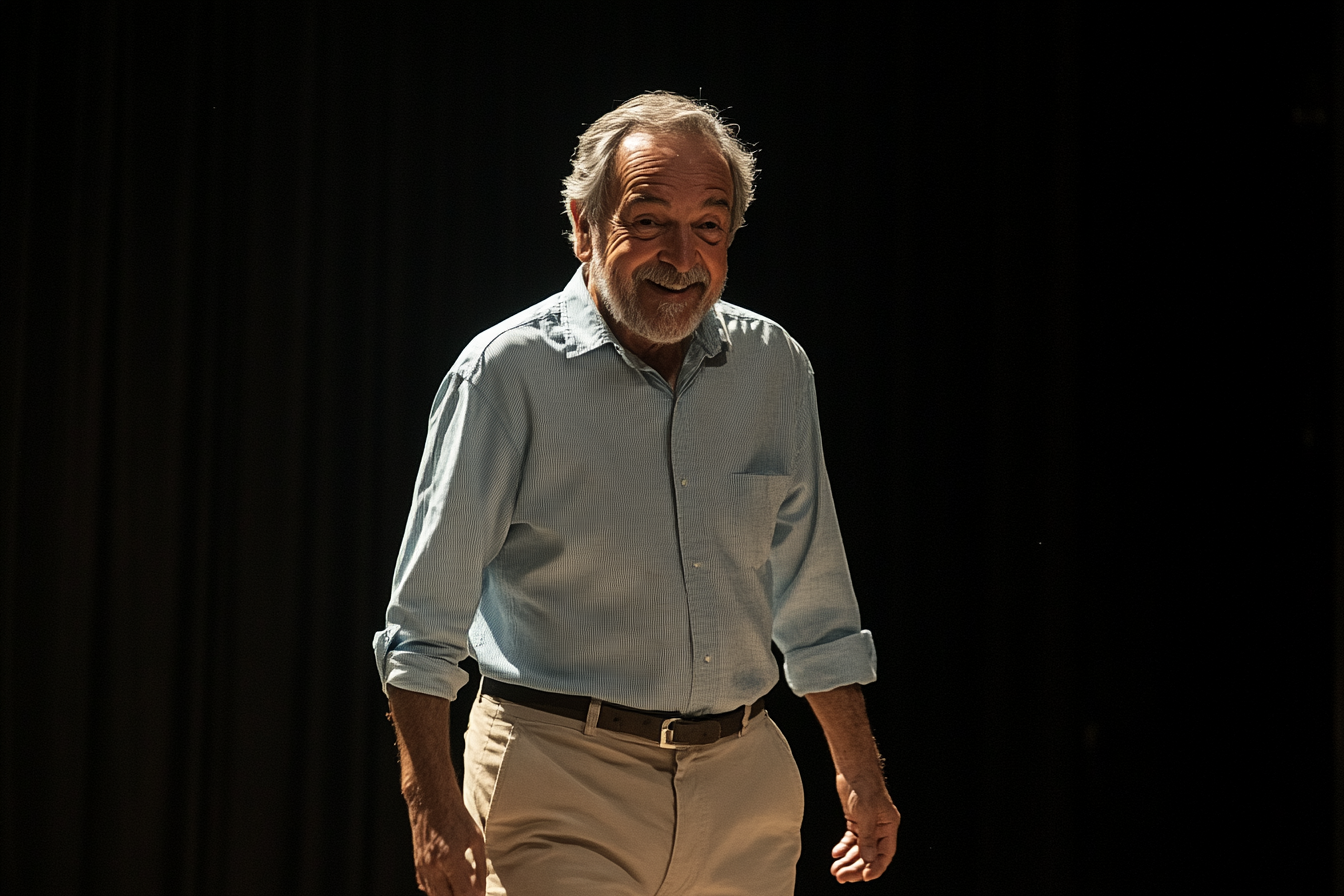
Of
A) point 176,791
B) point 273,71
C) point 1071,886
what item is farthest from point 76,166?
point 1071,886

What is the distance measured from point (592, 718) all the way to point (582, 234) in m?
0.72

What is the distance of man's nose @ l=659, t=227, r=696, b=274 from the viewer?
1857mm

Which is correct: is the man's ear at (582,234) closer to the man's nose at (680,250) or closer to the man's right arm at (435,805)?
the man's nose at (680,250)

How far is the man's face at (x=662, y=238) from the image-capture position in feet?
6.13

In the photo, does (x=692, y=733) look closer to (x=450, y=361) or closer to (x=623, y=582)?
(x=623, y=582)

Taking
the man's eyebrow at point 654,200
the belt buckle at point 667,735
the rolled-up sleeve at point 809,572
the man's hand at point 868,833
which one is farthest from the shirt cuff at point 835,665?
the man's eyebrow at point 654,200

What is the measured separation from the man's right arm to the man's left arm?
23.9 inches

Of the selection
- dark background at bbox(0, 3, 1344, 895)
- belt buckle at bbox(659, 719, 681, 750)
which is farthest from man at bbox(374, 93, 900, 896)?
dark background at bbox(0, 3, 1344, 895)

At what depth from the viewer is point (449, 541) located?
5.59 ft

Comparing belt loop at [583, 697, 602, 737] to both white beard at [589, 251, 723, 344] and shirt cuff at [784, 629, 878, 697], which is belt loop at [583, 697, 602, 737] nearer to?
shirt cuff at [784, 629, 878, 697]

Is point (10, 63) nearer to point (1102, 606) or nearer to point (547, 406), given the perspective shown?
point (547, 406)

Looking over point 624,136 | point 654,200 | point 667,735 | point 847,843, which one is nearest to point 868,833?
point 847,843

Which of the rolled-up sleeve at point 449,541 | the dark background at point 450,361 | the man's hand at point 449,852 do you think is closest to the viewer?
the man's hand at point 449,852

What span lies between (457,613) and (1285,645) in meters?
2.04
